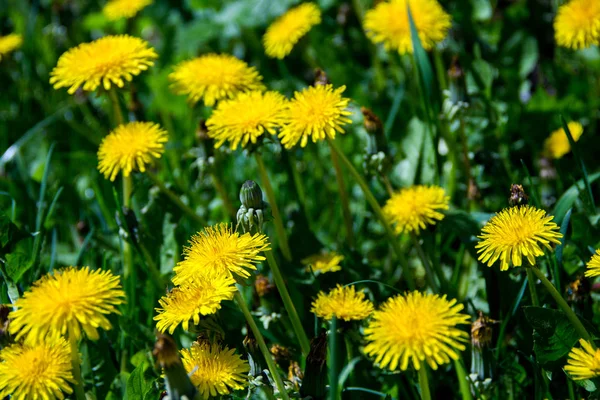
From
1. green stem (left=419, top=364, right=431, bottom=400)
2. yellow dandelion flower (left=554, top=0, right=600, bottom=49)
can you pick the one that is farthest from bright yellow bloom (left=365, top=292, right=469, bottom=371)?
yellow dandelion flower (left=554, top=0, right=600, bottom=49)

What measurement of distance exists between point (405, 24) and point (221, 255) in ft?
3.96

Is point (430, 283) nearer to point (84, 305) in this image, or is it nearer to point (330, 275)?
point (330, 275)

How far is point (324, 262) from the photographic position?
1.91 meters

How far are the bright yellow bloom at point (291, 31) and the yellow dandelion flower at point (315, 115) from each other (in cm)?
80

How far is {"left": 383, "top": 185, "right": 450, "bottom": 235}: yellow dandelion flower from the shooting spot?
1.79 metres

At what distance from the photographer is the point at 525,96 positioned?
2918 mm

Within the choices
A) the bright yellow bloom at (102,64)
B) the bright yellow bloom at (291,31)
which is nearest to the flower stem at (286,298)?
the bright yellow bloom at (102,64)

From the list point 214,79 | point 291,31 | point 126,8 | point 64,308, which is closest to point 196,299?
point 64,308

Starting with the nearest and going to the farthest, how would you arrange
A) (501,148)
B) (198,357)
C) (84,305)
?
(84,305)
(198,357)
(501,148)

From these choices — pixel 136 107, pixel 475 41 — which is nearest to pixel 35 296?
pixel 136 107

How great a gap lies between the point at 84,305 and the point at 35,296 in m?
0.10

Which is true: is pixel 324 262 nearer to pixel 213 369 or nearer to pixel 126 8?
pixel 213 369

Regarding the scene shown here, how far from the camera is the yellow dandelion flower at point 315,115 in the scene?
163 cm

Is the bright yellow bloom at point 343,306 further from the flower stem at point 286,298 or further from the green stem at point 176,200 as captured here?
the green stem at point 176,200
